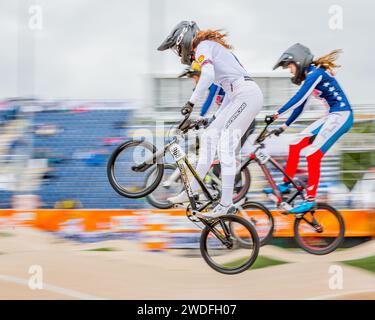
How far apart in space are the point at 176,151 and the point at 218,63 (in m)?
1.05

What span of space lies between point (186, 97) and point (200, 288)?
20.0 ft

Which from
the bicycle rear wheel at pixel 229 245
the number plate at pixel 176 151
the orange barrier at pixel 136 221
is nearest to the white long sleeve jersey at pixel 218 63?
the number plate at pixel 176 151

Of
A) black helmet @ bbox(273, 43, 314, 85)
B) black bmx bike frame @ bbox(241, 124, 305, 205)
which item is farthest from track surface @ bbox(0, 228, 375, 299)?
black helmet @ bbox(273, 43, 314, 85)

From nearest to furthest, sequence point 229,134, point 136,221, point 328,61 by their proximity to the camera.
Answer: point 229,134
point 328,61
point 136,221

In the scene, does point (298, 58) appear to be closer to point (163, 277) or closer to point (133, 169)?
point (133, 169)

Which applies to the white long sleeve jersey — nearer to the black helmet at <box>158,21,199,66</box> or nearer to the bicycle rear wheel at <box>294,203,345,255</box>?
the black helmet at <box>158,21,199,66</box>

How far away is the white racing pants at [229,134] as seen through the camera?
554cm

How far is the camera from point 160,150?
5582 millimetres

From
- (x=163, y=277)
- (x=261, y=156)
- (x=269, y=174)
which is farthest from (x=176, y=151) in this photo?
(x=163, y=277)

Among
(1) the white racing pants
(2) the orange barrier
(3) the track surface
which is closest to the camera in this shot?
(1) the white racing pants

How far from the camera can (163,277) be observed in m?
6.52

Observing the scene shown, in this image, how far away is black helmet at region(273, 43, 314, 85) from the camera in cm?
626

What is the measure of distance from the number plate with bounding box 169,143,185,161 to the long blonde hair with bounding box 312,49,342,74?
6.69ft
